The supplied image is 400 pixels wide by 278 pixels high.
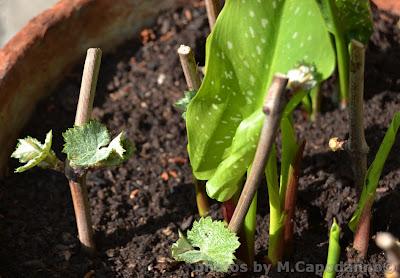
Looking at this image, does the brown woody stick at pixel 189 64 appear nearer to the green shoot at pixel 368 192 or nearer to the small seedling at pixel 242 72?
the small seedling at pixel 242 72


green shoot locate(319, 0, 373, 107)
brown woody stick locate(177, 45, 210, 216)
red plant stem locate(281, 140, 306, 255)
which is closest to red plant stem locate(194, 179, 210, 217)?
brown woody stick locate(177, 45, 210, 216)

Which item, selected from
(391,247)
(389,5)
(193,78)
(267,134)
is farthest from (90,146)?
(389,5)

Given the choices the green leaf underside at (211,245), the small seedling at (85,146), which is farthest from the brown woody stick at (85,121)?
the green leaf underside at (211,245)

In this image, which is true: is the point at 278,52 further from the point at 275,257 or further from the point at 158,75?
the point at 158,75

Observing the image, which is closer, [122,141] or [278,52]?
[278,52]

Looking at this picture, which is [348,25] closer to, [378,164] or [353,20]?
[353,20]

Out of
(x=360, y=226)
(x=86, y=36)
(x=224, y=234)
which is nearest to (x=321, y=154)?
(x=360, y=226)
